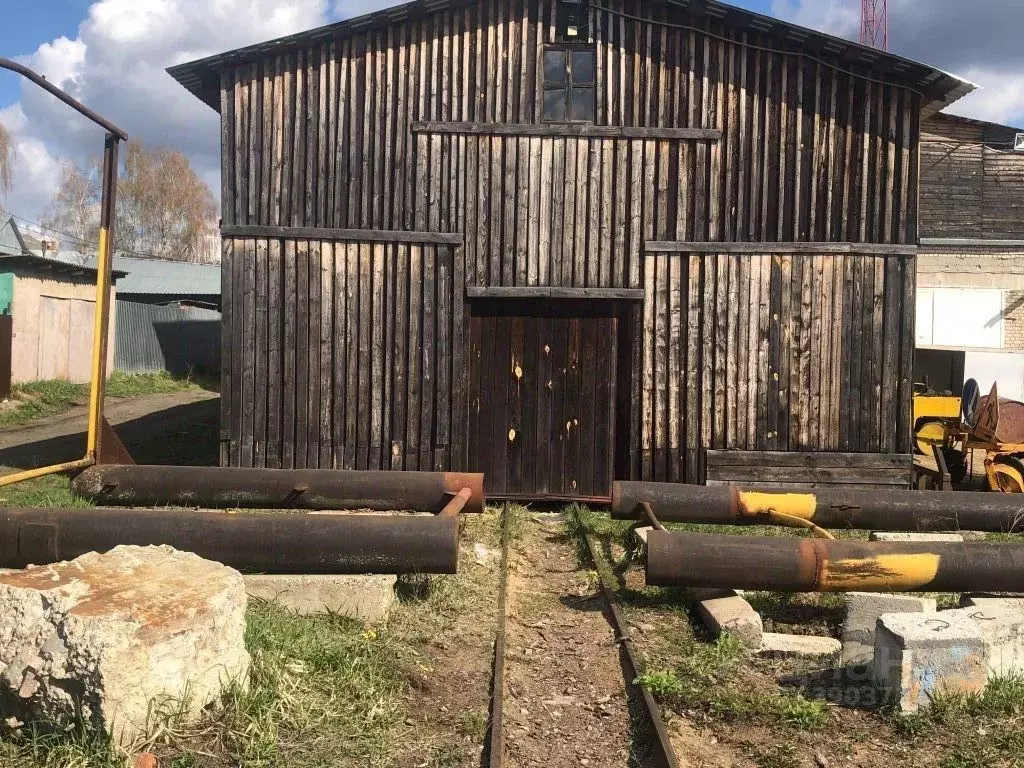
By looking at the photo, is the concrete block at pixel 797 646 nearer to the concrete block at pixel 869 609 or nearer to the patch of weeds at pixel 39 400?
the concrete block at pixel 869 609

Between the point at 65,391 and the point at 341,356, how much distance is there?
14233 millimetres

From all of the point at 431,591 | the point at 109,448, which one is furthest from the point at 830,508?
the point at 109,448

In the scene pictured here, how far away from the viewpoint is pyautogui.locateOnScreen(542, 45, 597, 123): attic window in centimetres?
1041

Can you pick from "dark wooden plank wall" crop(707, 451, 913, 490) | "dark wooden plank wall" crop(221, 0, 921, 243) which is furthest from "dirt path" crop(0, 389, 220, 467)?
"dark wooden plank wall" crop(707, 451, 913, 490)

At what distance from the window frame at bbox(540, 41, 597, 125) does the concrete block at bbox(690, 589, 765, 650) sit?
6114 millimetres

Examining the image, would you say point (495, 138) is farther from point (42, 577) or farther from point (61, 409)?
point (61, 409)

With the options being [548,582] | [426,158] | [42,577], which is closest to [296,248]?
[426,158]

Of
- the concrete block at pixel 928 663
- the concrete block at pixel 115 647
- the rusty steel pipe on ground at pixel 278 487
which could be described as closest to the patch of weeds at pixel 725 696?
the concrete block at pixel 928 663

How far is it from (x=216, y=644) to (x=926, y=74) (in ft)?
31.7

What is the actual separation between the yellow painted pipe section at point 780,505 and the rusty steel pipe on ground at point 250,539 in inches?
114

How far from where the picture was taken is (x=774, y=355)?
34.3 ft

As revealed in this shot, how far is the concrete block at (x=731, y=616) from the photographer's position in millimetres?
5625

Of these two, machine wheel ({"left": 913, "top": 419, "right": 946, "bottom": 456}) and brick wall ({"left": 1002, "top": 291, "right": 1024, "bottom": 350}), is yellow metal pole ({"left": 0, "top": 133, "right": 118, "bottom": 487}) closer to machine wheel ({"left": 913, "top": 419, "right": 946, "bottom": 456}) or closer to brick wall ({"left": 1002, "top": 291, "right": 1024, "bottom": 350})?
machine wheel ({"left": 913, "top": 419, "right": 946, "bottom": 456})

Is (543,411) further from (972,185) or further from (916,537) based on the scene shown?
(972,185)
